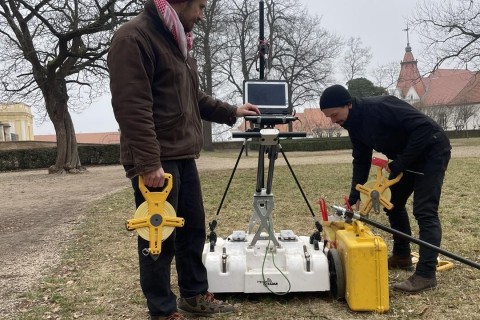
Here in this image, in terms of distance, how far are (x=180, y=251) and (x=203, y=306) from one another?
372 millimetres

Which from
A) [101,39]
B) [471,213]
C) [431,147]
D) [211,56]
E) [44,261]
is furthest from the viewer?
[211,56]

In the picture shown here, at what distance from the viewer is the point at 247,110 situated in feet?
10.5

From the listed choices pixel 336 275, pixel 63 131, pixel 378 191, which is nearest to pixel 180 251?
Answer: pixel 336 275

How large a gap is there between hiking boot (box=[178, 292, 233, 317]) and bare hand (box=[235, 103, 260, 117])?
1.23 metres

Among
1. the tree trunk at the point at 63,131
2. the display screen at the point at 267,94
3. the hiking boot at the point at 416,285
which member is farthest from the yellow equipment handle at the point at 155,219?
the tree trunk at the point at 63,131

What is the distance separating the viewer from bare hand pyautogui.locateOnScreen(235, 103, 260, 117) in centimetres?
319

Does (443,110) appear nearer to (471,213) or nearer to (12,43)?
(12,43)

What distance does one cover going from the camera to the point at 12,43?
1802 centimetres

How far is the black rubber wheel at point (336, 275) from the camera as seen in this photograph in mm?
3016

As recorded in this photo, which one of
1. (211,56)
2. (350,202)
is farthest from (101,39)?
(350,202)

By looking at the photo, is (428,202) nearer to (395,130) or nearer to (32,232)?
(395,130)

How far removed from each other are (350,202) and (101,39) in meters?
15.7

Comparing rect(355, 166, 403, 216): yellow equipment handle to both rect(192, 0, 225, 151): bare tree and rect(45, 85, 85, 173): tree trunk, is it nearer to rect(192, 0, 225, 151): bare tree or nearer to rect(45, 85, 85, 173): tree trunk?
rect(45, 85, 85, 173): tree trunk

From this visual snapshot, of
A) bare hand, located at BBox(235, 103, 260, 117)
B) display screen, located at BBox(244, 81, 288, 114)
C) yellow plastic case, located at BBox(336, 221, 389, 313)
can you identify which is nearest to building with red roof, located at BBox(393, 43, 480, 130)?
display screen, located at BBox(244, 81, 288, 114)
